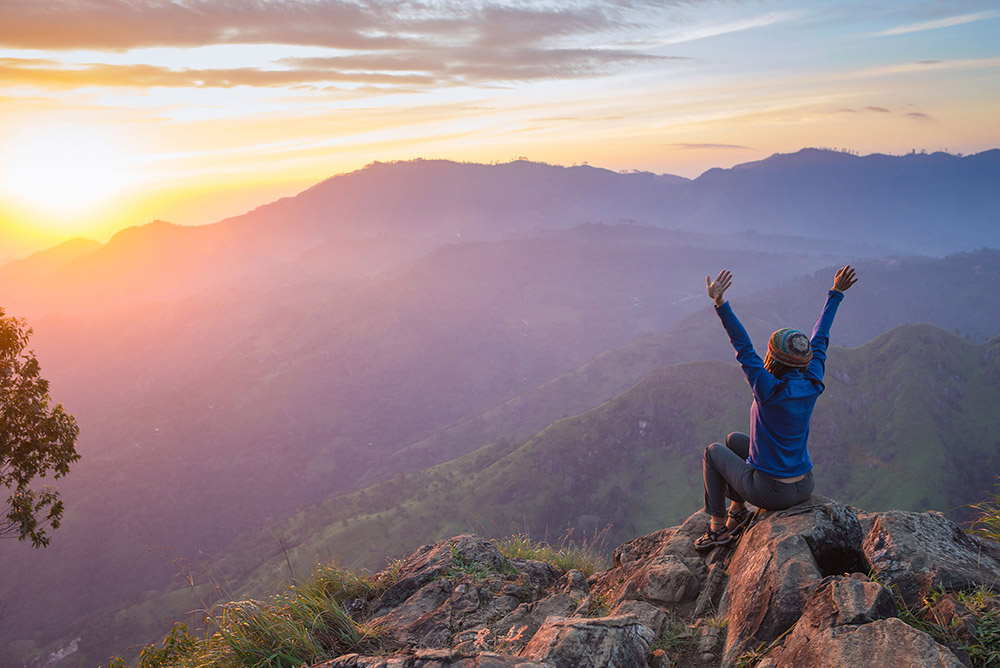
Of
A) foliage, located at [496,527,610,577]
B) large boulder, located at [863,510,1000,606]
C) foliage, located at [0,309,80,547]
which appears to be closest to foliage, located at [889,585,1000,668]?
large boulder, located at [863,510,1000,606]

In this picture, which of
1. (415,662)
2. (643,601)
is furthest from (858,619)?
(415,662)

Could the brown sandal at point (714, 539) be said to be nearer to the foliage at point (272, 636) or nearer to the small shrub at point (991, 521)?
the small shrub at point (991, 521)

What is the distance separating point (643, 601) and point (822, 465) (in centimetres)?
12063

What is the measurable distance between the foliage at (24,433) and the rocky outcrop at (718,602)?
10.8 meters

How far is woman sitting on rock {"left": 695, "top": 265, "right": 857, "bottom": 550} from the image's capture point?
600cm

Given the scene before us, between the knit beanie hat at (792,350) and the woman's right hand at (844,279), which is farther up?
the woman's right hand at (844,279)

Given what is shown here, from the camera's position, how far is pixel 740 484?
6.64m

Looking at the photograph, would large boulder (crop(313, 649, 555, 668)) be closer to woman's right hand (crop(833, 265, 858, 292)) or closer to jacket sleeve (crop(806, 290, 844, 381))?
jacket sleeve (crop(806, 290, 844, 381))

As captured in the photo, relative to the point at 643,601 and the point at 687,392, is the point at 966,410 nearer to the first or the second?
the point at 687,392

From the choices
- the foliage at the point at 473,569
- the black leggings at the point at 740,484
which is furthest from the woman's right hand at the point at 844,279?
the foliage at the point at 473,569

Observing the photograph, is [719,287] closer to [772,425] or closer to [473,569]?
[772,425]

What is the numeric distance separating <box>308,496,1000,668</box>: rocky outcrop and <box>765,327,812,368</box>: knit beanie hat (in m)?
1.78

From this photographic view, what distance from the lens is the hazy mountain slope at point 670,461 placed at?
9906 centimetres

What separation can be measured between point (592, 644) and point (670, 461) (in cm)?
12180
